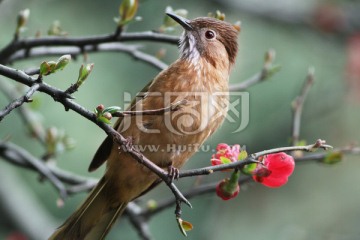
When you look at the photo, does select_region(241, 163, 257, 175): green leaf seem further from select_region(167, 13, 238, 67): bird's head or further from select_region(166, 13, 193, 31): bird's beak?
select_region(167, 13, 238, 67): bird's head

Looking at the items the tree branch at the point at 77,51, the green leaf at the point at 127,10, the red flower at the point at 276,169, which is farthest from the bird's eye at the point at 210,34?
the red flower at the point at 276,169

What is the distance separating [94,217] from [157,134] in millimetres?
549

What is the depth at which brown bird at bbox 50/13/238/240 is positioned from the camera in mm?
3000

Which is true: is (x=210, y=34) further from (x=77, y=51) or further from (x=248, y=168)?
(x=248, y=168)

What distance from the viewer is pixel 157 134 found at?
302 centimetres

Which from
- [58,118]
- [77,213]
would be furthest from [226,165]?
[58,118]

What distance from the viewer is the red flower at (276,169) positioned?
2.38 m

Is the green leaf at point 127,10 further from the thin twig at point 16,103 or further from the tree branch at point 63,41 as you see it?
the thin twig at point 16,103

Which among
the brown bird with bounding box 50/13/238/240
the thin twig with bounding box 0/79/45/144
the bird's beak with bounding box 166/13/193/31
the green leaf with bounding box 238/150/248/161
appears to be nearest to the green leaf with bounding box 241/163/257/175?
the green leaf with bounding box 238/150/248/161

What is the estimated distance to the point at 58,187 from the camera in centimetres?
330

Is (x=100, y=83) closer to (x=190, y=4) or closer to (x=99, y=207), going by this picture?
(x=190, y=4)

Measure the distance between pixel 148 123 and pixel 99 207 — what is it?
1.77 feet

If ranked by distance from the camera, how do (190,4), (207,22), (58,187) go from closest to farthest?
(58,187) < (207,22) < (190,4)

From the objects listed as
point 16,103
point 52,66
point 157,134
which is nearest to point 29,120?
point 157,134
